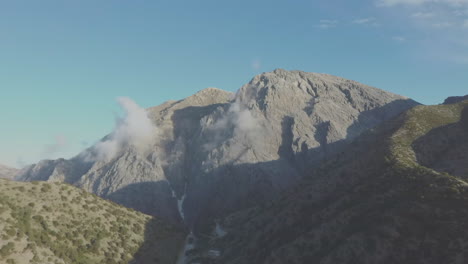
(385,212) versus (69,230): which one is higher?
(69,230)

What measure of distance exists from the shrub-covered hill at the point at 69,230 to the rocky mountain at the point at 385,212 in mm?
19882

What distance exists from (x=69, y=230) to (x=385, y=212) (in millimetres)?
70102

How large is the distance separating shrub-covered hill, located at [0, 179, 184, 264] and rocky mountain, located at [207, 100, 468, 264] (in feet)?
65.2

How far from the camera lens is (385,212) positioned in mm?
69000

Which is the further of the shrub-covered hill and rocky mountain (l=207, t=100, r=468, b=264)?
the shrub-covered hill

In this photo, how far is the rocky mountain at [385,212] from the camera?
60.4 meters

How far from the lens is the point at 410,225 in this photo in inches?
2495

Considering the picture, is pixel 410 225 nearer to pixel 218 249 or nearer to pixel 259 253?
pixel 259 253

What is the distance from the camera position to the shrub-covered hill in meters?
69.1

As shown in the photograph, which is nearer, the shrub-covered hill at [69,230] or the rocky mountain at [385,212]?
the rocky mountain at [385,212]

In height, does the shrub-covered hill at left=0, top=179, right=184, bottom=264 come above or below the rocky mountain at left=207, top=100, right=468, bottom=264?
above

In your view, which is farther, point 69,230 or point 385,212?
point 69,230

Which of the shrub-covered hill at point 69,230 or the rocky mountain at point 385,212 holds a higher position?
the shrub-covered hill at point 69,230

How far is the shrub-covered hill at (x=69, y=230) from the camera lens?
6906cm
